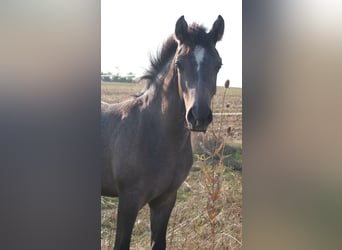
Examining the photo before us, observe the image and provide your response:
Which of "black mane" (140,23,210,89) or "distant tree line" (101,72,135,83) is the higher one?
"black mane" (140,23,210,89)

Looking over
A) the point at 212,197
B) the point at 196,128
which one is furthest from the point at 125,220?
the point at 196,128

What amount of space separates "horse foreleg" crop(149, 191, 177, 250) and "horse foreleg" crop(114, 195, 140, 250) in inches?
4.0

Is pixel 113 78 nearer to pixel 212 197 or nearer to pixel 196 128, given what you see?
pixel 196 128

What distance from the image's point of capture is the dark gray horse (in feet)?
8.70

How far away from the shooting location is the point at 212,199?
280 cm

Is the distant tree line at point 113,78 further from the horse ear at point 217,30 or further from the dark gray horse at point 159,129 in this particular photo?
the horse ear at point 217,30
